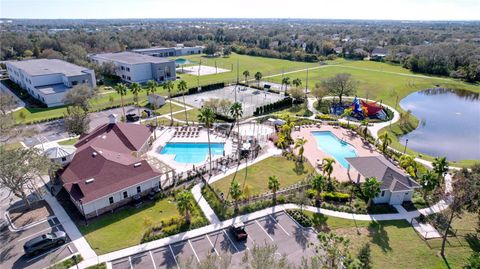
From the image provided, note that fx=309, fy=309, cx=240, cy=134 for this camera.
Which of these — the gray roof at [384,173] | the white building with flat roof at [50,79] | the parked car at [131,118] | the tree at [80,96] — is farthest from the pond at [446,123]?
the white building with flat roof at [50,79]

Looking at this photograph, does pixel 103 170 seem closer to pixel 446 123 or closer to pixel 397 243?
pixel 397 243

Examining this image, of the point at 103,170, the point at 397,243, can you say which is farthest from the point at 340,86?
the point at 103,170

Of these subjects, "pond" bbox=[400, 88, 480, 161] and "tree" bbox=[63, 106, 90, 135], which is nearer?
"tree" bbox=[63, 106, 90, 135]

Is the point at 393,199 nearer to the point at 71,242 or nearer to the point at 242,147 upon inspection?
the point at 242,147

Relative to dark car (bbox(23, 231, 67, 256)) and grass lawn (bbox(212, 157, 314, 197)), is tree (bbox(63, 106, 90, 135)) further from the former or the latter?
grass lawn (bbox(212, 157, 314, 197))

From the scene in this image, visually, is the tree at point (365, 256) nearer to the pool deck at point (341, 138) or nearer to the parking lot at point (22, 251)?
the pool deck at point (341, 138)

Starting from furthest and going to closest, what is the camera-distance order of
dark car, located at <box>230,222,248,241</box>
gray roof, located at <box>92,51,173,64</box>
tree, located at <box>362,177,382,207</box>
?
gray roof, located at <box>92,51,173,64</box>, tree, located at <box>362,177,382,207</box>, dark car, located at <box>230,222,248,241</box>

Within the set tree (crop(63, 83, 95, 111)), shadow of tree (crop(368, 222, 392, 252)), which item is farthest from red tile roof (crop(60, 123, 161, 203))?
shadow of tree (crop(368, 222, 392, 252))
